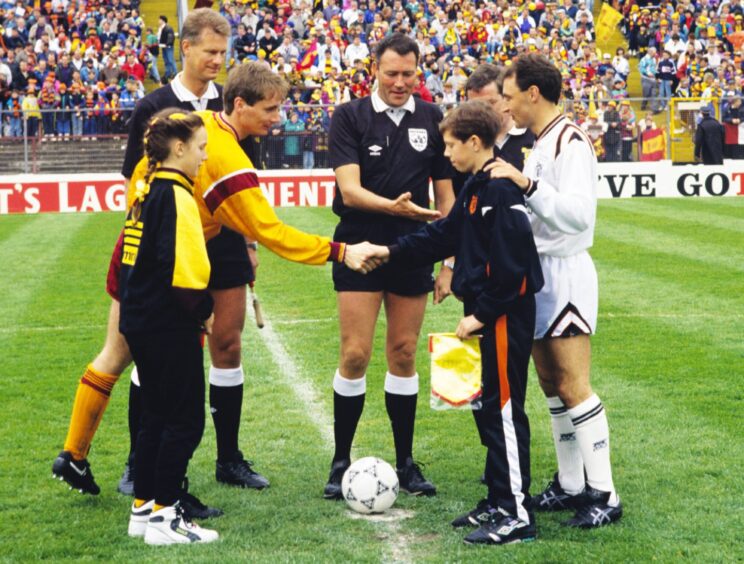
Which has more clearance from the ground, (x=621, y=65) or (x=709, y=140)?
(x=621, y=65)

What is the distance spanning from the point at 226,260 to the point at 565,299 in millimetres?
1802

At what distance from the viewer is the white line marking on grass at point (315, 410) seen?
4964mm

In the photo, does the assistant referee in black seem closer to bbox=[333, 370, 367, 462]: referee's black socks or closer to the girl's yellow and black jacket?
bbox=[333, 370, 367, 462]: referee's black socks

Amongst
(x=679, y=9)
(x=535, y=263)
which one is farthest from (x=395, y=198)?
(x=679, y=9)

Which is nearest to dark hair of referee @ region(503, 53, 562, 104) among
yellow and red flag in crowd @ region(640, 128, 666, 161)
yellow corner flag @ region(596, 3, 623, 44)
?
yellow and red flag in crowd @ region(640, 128, 666, 161)

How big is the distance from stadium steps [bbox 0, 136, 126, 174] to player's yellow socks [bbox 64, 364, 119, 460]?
738 inches

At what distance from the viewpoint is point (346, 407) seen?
5953 mm

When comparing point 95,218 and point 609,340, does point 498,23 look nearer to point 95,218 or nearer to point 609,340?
point 95,218

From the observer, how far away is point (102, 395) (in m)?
5.73

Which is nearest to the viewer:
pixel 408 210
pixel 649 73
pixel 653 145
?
pixel 408 210

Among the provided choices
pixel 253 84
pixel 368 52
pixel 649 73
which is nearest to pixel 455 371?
pixel 253 84

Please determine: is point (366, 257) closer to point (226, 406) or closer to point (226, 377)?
point (226, 377)

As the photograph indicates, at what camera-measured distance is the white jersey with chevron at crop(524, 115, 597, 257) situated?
4922mm

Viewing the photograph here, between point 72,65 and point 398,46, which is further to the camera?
point 72,65
